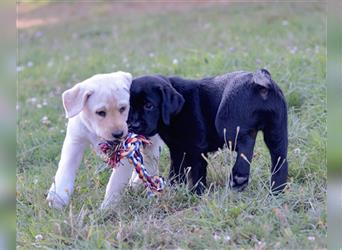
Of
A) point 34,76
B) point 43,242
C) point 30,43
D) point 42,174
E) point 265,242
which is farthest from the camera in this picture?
point 30,43

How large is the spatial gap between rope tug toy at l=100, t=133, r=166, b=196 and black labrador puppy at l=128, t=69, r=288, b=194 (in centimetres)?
7

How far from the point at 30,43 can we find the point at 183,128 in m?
6.52

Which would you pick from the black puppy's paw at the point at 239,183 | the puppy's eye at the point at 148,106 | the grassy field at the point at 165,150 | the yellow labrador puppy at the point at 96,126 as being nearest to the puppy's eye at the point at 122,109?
the yellow labrador puppy at the point at 96,126

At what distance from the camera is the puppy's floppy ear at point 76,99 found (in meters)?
3.86

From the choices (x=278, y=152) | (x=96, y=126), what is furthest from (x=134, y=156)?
(x=278, y=152)

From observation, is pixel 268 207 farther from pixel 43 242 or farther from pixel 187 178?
pixel 43 242

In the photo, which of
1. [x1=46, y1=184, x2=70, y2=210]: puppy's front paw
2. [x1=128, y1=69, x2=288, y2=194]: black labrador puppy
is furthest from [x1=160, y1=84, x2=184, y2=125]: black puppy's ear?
[x1=46, y1=184, x2=70, y2=210]: puppy's front paw

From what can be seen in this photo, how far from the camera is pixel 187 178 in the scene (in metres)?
4.02

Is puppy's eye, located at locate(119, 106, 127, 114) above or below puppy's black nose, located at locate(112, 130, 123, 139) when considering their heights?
above

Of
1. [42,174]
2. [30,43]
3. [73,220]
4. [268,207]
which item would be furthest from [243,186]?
[30,43]

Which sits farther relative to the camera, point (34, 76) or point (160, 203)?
point (34, 76)

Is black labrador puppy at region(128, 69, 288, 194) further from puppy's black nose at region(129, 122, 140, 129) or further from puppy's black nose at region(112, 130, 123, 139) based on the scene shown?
puppy's black nose at region(112, 130, 123, 139)

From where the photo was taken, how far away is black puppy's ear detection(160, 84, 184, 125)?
12.7ft

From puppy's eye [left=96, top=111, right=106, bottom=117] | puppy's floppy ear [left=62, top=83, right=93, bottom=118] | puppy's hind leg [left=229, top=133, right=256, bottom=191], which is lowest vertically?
puppy's hind leg [left=229, top=133, right=256, bottom=191]
